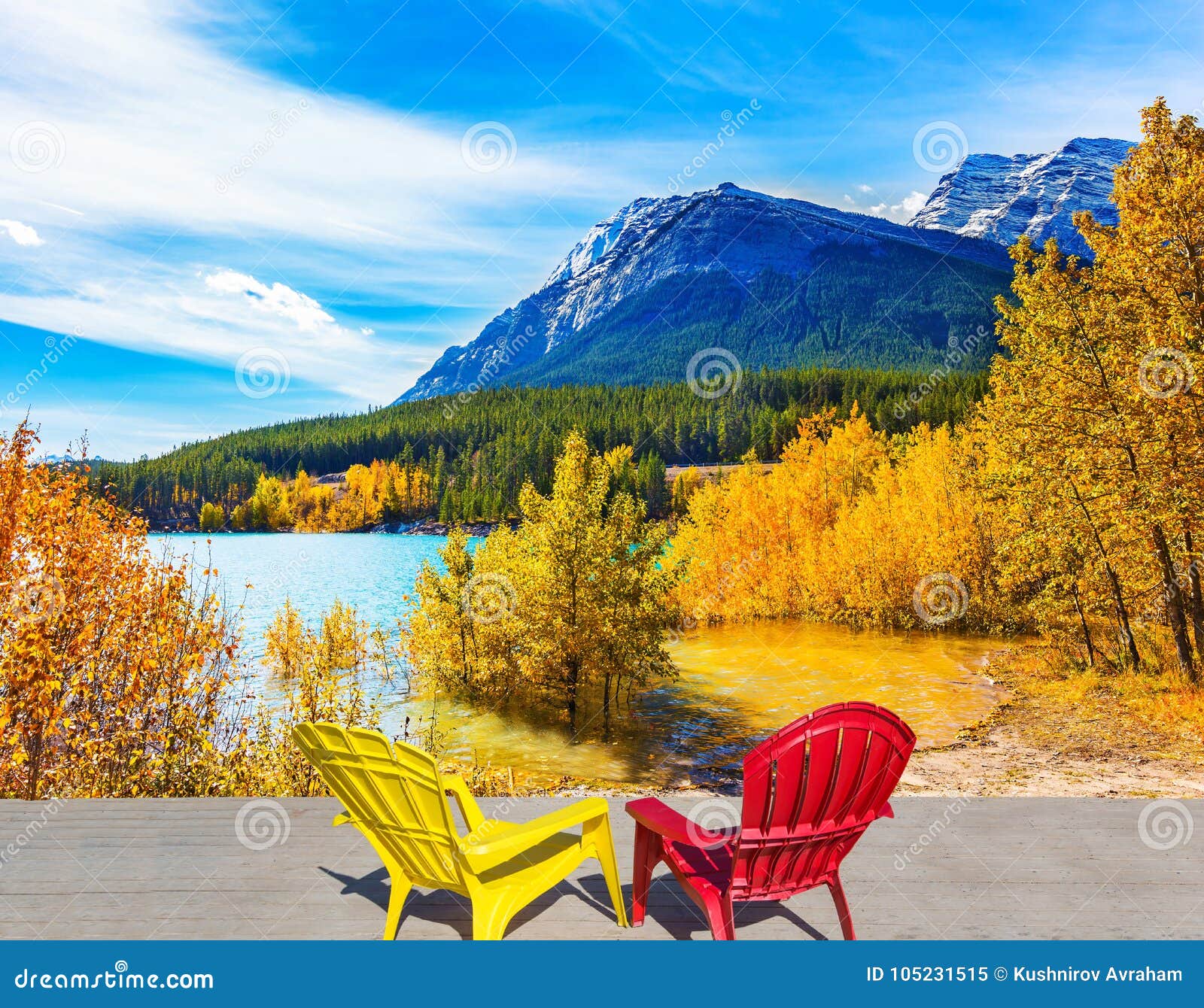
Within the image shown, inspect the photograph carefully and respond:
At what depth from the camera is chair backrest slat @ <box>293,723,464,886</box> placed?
9.20 ft

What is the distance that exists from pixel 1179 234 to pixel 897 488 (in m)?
15.5

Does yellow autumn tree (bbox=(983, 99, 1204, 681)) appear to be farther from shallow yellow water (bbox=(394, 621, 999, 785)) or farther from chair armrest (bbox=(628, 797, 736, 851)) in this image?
chair armrest (bbox=(628, 797, 736, 851))

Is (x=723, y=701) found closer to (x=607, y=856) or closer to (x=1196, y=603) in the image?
(x=1196, y=603)

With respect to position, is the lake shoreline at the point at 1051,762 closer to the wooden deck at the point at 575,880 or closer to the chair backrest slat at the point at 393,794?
the wooden deck at the point at 575,880

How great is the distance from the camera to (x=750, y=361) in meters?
199

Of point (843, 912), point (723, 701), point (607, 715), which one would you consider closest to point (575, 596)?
point (607, 715)

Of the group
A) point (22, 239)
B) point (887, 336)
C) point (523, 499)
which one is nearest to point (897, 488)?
point (523, 499)

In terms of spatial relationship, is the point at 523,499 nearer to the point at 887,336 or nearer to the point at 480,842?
the point at 480,842

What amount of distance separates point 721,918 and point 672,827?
0.39 meters

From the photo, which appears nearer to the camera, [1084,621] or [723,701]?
[1084,621]

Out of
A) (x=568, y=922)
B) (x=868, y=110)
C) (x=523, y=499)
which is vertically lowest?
(x=568, y=922)

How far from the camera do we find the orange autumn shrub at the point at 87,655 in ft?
18.8

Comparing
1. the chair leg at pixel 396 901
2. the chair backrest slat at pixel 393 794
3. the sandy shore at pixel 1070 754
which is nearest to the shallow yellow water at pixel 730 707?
the sandy shore at pixel 1070 754

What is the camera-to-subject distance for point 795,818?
2.89 m
